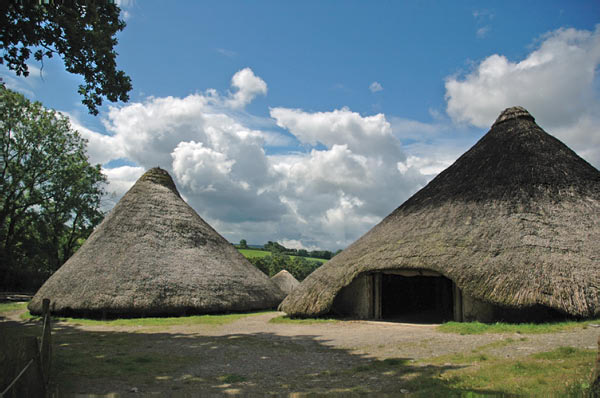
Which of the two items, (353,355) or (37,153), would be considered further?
(37,153)

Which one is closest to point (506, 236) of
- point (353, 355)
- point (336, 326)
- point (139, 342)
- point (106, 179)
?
point (336, 326)

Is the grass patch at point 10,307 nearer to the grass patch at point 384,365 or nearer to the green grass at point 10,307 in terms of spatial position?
the green grass at point 10,307

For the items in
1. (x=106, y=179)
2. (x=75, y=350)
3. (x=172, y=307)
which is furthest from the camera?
(x=106, y=179)

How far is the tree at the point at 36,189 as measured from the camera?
1110 inches

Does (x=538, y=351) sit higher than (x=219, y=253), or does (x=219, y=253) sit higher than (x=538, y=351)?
(x=219, y=253)

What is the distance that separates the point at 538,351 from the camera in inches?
272

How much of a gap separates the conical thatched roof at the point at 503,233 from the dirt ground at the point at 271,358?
5.60 ft

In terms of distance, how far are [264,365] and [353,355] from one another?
178 centimetres

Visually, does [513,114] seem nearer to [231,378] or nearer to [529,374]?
[529,374]

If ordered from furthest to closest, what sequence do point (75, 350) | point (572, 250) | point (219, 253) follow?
point (219, 253) → point (572, 250) → point (75, 350)

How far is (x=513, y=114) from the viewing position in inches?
666

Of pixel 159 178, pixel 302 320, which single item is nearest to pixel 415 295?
pixel 302 320

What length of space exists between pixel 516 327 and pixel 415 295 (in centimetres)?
911

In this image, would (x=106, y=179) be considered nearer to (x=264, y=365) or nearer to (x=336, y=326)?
(x=336, y=326)
